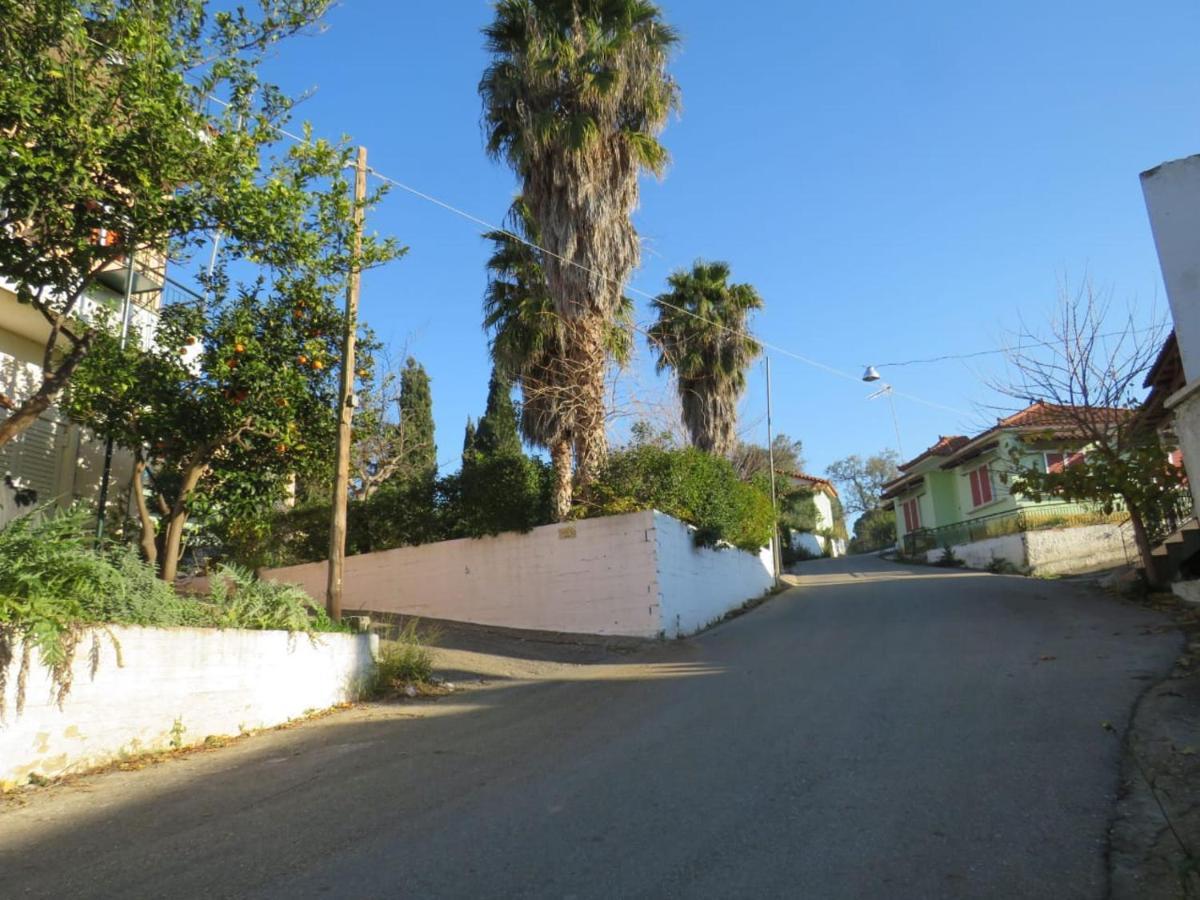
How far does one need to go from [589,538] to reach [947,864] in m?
11.7

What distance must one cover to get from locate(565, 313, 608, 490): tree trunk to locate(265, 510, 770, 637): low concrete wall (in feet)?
5.47

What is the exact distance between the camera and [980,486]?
1277 inches

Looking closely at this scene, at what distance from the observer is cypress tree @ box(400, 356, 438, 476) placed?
86.2ft

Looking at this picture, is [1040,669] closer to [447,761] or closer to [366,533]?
[447,761]

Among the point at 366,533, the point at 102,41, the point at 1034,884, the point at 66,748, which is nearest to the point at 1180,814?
the point at 1034,884

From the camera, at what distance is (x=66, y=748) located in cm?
668

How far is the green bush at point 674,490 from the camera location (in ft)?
54.1

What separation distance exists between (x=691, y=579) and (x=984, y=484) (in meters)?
19.6

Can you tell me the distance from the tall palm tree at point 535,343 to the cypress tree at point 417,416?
8043mm

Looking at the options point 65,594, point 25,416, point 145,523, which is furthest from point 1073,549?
point 25,416

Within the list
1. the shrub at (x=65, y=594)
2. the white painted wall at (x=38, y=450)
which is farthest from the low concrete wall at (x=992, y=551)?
the white painted wall at (x=38, y=450)

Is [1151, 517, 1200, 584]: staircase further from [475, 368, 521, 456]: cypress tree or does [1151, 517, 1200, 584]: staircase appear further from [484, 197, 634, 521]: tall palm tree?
[475, 368, 521, 456]: cypress tree

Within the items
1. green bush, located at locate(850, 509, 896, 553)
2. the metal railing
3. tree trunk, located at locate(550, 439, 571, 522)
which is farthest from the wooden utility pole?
green bush, located at locate(850, 509, 896, 553)

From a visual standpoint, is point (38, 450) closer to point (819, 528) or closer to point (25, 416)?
point (25, 416)
